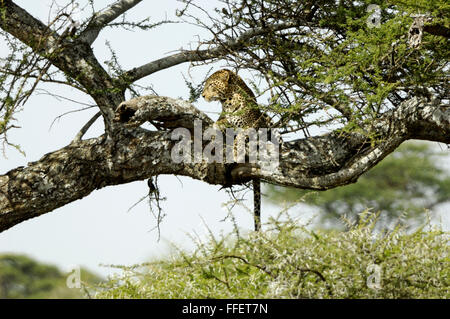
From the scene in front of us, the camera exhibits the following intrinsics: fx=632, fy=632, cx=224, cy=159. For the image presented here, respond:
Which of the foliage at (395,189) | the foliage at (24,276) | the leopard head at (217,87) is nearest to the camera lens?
the leopard head at (217,87)

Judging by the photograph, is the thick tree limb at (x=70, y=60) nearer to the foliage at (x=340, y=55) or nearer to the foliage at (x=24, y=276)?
the foliage at (x=340, y=55)

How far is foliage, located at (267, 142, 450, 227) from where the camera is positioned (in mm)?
12023

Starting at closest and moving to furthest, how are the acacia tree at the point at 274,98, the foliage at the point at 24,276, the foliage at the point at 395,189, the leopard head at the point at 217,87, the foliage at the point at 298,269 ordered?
the foliage at the point at 298,269, the acacia tree at the point at 274,98, the leopard head at the point at 217,87, the foliage at the point at 24,276, the foliage at the point at 395,189

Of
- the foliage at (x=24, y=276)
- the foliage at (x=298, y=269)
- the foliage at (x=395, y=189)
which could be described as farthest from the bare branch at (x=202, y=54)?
the foliage at (x=395, y=189)

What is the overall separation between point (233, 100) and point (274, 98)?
991mm

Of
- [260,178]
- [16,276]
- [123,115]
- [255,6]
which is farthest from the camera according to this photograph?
[16,276]

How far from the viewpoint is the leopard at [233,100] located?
13.4 ft

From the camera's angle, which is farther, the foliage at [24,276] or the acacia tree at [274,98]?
the foliage at [24,276]

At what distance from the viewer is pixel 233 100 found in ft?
14.9

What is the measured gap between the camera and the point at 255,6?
4.23m

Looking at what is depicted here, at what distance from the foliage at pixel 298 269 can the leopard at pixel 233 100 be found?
1.54 meters

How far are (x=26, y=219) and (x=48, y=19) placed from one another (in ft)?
4.16
